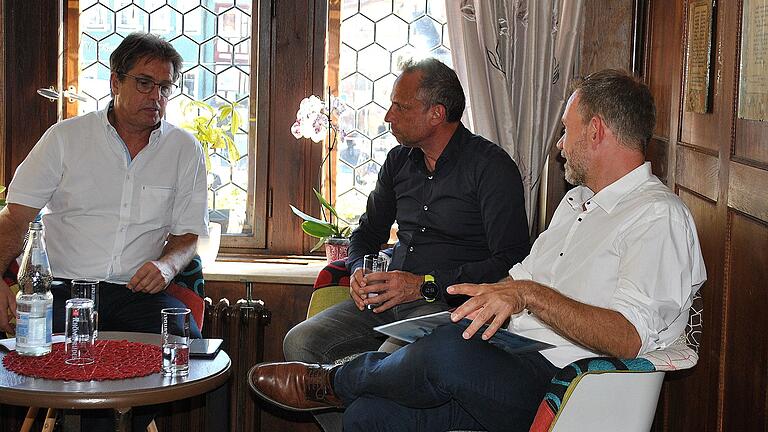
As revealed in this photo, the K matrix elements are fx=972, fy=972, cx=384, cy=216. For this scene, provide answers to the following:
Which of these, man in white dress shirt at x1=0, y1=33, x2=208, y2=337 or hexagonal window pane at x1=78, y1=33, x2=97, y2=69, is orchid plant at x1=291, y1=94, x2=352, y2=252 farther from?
hexagonal window pane at x1=78, y1=33, x2=97, y2=69

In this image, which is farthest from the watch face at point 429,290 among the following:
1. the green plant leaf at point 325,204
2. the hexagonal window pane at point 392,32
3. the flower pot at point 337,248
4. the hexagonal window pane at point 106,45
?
the hexagonal window pane at point 106,45

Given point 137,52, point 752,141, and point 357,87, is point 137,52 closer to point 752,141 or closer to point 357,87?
point 357,87

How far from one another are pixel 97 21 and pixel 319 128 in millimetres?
1069

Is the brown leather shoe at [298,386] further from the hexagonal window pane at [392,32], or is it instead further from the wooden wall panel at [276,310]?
the hexagonal window pane at [392,32]

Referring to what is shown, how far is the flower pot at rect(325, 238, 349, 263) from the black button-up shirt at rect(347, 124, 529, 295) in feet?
0.53

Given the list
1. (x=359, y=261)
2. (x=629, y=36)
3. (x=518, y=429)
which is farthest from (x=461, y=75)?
(x=518, y=429)

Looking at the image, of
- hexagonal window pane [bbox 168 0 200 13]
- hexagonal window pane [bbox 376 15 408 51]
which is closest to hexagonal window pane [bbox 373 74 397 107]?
hexagonal window pane [bbox 376 15 408 51]

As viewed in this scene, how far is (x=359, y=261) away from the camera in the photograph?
326 centimetres

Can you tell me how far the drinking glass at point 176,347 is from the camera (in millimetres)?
2340

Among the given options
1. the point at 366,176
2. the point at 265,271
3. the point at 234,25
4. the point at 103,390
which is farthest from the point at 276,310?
the point at 103,390

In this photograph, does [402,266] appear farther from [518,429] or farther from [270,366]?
[518,429]

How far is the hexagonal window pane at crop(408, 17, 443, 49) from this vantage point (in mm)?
3939

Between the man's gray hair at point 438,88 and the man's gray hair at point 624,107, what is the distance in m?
0.94

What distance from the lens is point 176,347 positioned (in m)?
2.35
